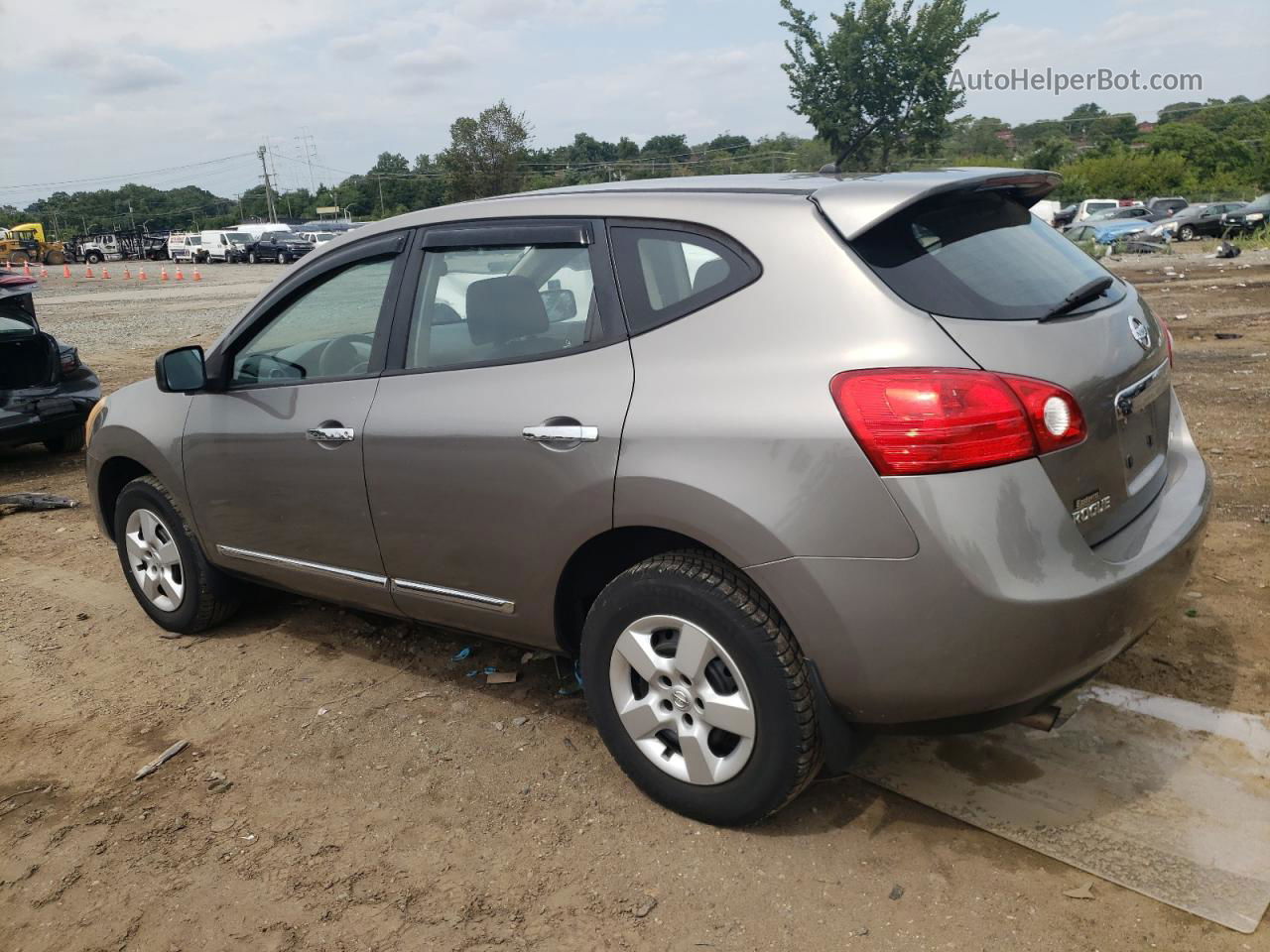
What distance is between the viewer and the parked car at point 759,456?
2449 mm

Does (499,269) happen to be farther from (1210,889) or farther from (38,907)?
(1210,889)

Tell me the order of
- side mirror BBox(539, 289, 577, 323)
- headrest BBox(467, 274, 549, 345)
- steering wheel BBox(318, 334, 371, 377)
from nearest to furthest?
side mirror BBox(539, 289, 577, 323) → headrest BBox(467, 274, 549, 345) → steering wheel BBox(318, 334, 371, 377)

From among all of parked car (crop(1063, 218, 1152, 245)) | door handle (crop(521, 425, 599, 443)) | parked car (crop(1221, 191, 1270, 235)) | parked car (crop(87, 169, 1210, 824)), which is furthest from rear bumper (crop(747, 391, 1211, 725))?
parked car (crop(1221, 191, 1270, 235))

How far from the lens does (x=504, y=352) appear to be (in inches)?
128

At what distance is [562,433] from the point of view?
2963mm

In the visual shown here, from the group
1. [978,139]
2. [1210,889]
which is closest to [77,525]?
[1210,889]

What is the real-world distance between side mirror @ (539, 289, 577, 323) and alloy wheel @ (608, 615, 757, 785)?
92 cm

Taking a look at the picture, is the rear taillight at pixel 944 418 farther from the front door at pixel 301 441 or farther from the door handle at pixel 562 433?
the front door at pixel 301 441

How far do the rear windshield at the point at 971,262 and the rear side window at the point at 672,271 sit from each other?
1.12ft

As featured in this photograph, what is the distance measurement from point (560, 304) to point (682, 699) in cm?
120

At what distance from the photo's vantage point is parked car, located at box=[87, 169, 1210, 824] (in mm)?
2449

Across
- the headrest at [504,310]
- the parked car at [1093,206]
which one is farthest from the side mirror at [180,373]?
the parked car at [1093,206]

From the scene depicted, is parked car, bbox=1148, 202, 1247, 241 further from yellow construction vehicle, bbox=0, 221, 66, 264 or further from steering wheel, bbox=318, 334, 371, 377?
yellow construction vehicle, bbox=0, 221, 66, 264

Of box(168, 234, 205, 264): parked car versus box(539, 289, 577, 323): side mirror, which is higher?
box(168, 234, 205, 264): parked car
